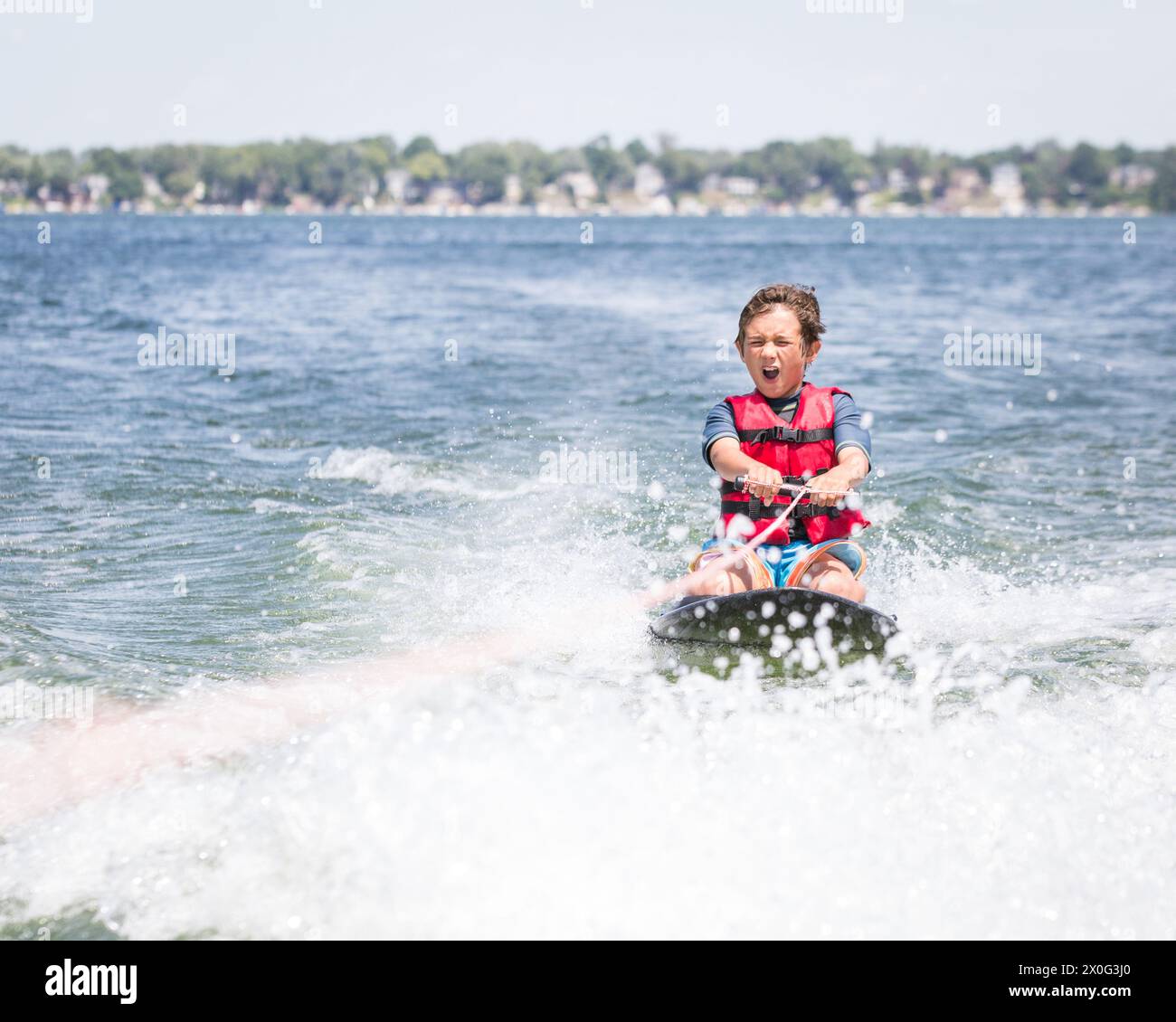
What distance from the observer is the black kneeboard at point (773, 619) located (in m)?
5.23

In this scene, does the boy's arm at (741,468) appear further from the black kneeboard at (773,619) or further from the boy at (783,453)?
the black kneeboard at (773,619)

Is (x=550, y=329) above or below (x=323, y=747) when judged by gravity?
above

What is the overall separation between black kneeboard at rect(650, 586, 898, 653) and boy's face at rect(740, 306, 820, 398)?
1.01 m

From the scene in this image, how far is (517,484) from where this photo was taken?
974cm

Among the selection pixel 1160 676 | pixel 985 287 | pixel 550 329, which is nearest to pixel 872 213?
pixel 985 287

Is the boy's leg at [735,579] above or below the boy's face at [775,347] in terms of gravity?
below

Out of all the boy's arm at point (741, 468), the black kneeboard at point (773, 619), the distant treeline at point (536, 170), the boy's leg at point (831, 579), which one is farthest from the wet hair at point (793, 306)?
the distant treeline at point (536, 170)

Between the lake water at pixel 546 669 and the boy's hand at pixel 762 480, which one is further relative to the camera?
the boy's hand at pixel 762 480

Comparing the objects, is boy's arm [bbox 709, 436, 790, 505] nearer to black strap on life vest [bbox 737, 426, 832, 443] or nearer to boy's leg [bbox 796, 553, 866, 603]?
black strap on life vest [bbox 737, 426, 832, 443]

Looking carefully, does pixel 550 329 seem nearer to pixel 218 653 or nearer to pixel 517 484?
pixel 517 484

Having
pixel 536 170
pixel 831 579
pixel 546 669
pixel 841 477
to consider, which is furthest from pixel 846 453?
pixel 536 170

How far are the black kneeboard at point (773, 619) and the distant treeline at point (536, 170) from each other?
463 feet

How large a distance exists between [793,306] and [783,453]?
67 cm
